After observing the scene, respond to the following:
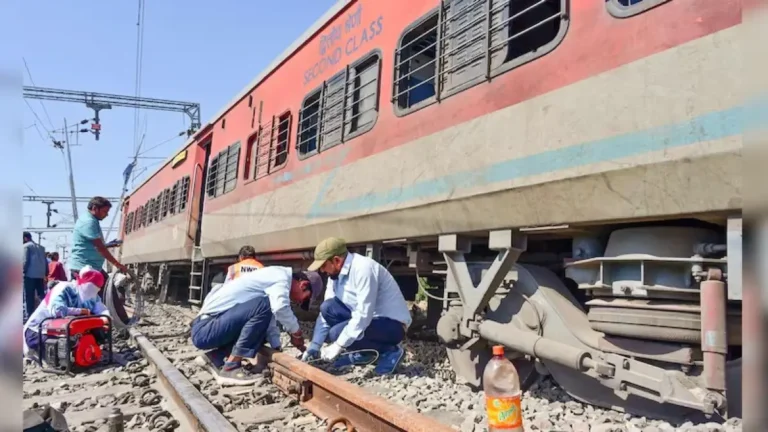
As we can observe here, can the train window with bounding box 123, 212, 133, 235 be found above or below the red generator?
above

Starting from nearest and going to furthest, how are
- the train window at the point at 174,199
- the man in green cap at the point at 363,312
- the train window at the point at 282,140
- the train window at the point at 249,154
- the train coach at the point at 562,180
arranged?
1. the train coach at the point at 562,180
2. the man in green cap at the point at 363,312
3. the train window at the point at 282,140
4. the train window at the point at 249,154
5. the train window at the point at 174,199

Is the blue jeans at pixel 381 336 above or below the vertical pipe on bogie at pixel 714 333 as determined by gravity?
below

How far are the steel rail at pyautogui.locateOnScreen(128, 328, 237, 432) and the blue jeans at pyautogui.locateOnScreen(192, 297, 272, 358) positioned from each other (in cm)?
40

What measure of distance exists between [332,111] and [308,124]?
0.86 m

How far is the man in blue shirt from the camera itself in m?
6.45

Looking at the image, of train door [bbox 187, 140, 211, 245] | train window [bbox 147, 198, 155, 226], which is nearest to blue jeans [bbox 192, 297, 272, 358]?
train door [bbox 187, 140, 211, 245]

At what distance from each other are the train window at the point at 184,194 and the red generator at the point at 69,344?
7.67 metres

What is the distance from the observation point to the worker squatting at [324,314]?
436 centimetres

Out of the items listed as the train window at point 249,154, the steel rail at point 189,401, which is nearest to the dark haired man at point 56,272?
the train window at point 249,154

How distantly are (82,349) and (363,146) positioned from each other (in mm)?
3390

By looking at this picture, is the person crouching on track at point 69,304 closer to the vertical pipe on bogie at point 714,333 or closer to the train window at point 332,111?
the train window at point 332,111

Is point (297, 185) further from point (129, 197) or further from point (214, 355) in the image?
point (129, 197)

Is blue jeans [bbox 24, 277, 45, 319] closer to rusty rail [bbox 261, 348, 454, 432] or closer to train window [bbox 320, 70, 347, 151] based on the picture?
train window [bbox 320, 70, 347, 151]

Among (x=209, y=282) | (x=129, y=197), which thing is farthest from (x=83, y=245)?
(x=129, y=197)
